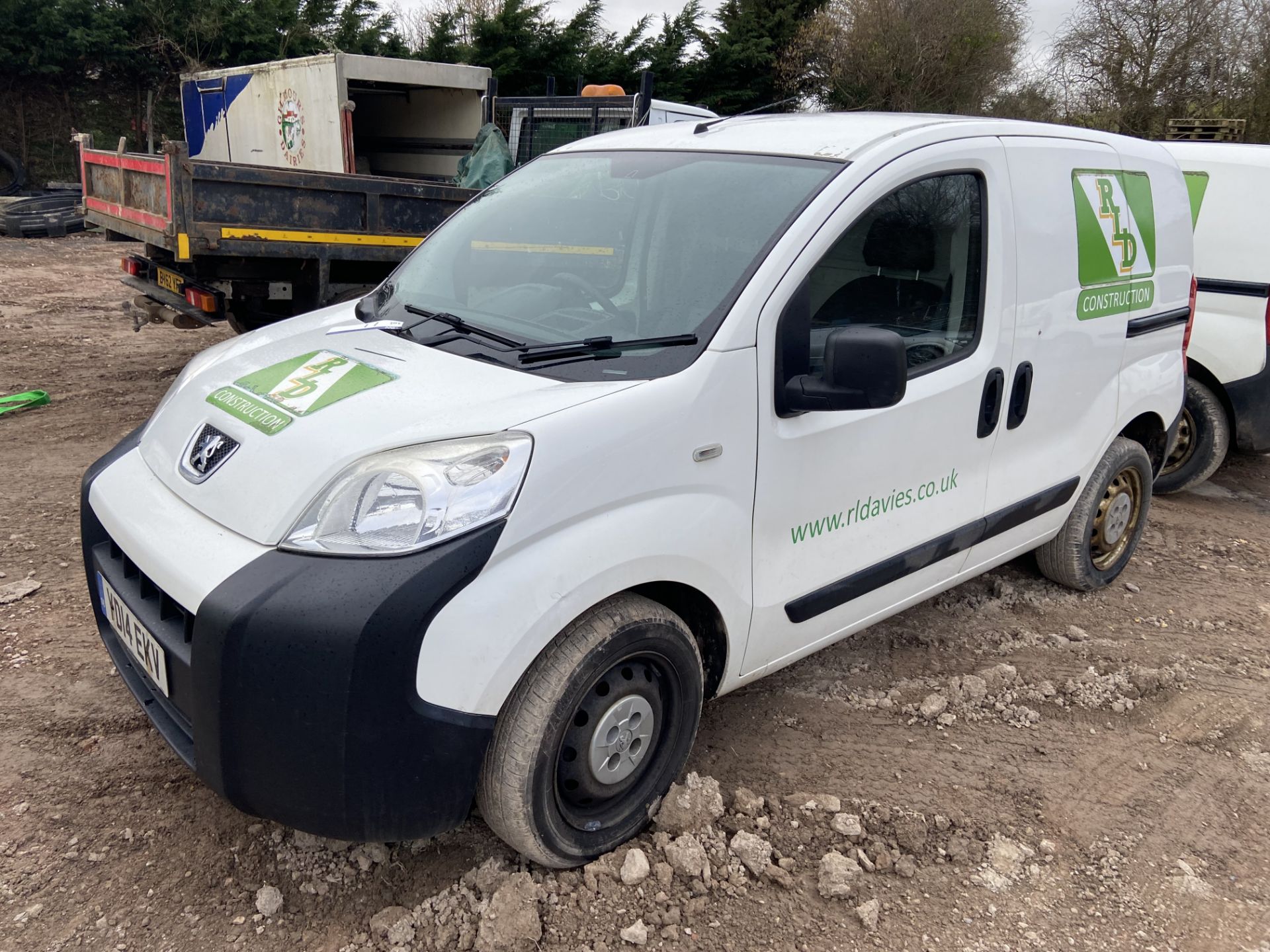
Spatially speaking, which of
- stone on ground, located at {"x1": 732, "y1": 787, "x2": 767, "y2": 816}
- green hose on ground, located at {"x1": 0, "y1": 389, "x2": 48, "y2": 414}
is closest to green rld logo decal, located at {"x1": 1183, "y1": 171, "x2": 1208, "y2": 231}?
stone on ground, located at {"x1": 732, "y1": 787, "x2": 767, "y2": 816}

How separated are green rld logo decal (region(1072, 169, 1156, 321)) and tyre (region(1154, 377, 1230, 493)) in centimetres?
205

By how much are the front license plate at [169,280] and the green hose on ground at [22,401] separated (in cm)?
106

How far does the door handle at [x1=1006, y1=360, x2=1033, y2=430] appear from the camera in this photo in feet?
10.5

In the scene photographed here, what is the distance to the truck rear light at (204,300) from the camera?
20.4 feet

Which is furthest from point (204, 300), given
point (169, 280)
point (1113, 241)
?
point (1113, 241)

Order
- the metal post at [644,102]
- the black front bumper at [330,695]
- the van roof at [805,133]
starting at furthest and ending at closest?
1. the metal post at [644,102]
2. the van roof at [805,133]
3. the black front bumper at [330,695]

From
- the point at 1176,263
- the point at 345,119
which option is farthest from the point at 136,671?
the point at 345,119

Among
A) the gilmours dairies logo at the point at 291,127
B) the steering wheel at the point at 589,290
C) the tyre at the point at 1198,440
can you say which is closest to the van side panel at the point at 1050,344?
the steering wheel at the point at 589,290

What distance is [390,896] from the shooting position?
7.82 feet

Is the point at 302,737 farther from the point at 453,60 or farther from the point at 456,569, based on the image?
the point at 453,60

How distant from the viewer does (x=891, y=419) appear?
2.77m

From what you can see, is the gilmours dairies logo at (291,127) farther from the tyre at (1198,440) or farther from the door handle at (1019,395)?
the door handle at (1019,395)

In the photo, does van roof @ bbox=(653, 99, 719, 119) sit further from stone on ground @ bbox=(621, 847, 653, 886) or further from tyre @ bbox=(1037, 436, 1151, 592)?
stone on ground @ bbox=(621, 847, 653, 886)

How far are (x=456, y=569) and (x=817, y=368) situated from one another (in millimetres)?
1160
